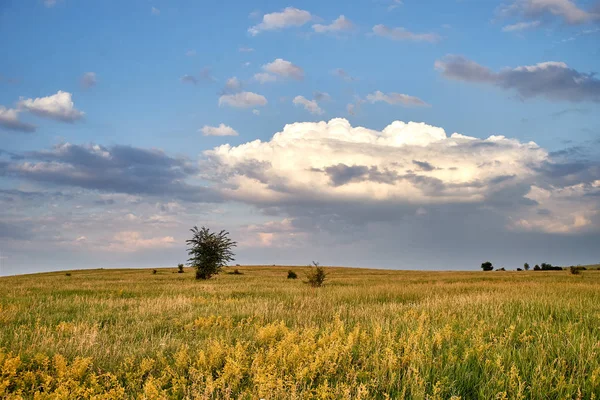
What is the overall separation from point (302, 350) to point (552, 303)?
9259 mm

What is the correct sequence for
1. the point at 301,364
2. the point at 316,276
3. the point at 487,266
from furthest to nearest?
the point at 487,266, the point at 316,276, the point at 301,364

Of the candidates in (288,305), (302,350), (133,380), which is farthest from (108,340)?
(288,305)

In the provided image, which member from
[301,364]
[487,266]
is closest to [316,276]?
[301,364]

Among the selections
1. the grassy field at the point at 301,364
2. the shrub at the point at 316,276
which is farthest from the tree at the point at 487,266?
the grassy field at the point at 301,364

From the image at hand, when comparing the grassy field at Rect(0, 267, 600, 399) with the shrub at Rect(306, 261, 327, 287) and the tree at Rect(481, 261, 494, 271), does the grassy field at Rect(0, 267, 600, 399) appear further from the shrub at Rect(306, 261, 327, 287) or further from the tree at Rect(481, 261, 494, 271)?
the tree at Rect(481, 261, 494, 271)

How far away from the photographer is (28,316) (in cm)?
1112

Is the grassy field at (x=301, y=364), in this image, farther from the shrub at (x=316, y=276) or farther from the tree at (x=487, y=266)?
the tree at (x=487, y=266)

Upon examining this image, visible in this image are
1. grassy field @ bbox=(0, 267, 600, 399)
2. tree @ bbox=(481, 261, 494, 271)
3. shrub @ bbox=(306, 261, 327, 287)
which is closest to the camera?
grassy field @ bbox=(0, 267, 600, 399)

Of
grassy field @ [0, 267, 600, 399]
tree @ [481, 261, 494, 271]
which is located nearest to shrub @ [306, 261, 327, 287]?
grassy field @ [0, 267, 600, 399]

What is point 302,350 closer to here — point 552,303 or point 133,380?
point 133,380

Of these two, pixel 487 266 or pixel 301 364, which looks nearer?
pixel 301 364

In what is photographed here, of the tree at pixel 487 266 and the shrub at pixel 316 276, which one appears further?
the tree at pixel 487 266

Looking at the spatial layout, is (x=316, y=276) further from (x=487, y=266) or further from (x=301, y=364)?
(x=487, y=266)

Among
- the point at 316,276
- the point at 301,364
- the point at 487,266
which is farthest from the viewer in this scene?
the point at 487,266
